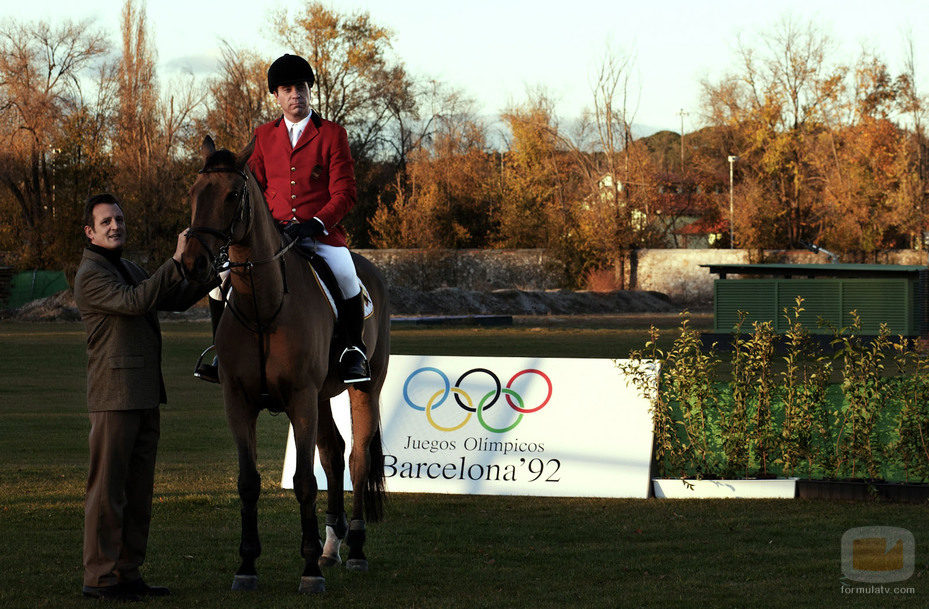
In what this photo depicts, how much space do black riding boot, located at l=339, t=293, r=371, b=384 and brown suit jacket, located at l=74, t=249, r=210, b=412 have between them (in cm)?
126

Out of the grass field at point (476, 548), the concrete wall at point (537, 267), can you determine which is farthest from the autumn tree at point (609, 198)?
the grass field at point (476, 548)

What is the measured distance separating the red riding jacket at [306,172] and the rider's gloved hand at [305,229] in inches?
12.4

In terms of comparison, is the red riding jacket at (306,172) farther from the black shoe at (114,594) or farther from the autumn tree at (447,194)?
the autumn tree at (447,194)

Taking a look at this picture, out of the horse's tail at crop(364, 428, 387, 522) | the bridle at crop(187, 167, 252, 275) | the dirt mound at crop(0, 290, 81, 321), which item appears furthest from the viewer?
the dirt mound at crop(0, 290, 81, 321)

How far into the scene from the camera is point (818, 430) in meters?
9.72

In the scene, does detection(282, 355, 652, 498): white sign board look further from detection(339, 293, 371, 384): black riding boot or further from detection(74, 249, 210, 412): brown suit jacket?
detection(74, 249, 210, 412): brown suit jacket

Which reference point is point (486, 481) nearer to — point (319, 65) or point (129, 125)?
point (129, 125)

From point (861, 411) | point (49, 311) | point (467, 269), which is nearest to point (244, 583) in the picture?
point (861, 411)

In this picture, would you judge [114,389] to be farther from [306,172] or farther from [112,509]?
[306,172]

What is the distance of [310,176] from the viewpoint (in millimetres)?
7516

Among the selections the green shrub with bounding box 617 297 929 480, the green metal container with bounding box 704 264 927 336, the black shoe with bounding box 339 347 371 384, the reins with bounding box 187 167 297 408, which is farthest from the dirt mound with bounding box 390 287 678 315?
the reins with bounding box 187 167 297 408

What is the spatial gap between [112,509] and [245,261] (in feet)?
4.99

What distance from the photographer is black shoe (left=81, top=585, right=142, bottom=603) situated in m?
6.16

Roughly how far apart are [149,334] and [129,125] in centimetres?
4740
